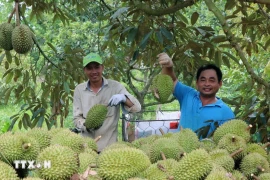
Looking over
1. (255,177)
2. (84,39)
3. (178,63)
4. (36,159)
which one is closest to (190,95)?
(178,63)

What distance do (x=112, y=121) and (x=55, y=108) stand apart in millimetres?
526

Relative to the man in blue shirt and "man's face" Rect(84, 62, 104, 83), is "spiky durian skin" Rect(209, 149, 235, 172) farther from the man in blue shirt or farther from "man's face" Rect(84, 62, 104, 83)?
"man's face" Rect(84, 62, 104, 83)

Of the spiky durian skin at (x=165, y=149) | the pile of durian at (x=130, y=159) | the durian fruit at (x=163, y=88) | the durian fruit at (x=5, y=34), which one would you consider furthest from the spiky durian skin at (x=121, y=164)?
the durian fruit at (x=5, y=34)

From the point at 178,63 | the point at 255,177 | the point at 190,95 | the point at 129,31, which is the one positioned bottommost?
the point at 255,177

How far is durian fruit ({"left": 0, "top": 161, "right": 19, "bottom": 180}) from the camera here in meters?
0.82

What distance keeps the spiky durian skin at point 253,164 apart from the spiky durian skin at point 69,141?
17.7 inches

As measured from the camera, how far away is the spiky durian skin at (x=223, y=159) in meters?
1.07

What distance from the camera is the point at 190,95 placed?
2.23 m

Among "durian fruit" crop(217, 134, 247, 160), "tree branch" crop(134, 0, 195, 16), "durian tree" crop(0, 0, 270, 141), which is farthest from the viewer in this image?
"durian tree" crop(0, 0, 270, 141)

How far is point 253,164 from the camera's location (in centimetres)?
111

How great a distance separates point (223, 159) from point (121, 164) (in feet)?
0.97

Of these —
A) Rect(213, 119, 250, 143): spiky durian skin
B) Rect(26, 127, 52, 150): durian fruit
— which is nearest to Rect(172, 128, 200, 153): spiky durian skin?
Rect(213, 119, 250, 143): spiky durian skin

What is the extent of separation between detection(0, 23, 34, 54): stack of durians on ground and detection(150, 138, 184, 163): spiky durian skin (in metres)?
1.22

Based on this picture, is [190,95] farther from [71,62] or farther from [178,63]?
[71,62]
